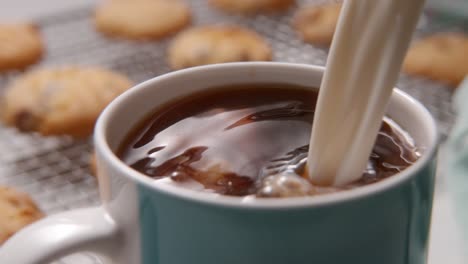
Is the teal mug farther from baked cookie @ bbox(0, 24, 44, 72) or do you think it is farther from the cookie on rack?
baked cookie @ bbox(0, 24, 44, 72)

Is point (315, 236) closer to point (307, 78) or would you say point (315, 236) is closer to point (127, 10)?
point (307, 78)

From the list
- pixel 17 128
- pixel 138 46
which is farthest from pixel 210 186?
pixel 138 46

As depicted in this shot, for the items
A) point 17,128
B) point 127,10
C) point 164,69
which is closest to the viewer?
point 17,128

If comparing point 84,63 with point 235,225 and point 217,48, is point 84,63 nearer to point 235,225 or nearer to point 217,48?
point 217,48

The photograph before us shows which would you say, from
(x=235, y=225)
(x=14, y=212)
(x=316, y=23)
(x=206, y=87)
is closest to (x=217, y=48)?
(x=316, y=23)

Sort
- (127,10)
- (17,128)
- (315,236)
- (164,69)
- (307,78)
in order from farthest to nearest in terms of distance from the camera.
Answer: (127,10)
(164,69)
(17,128)
(307,78)
(315,236)

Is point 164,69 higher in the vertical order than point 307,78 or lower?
lower

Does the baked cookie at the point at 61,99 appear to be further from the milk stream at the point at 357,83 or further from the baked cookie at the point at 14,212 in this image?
the milk stream at the point at 357,83

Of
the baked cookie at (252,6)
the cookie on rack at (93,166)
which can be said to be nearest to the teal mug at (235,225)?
the cookie on rack at (93,166)
